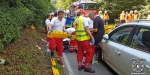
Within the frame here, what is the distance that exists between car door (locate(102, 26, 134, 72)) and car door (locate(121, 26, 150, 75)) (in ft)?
1.09

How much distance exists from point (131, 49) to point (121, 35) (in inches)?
45.7

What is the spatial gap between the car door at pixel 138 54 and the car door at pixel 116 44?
331 mm

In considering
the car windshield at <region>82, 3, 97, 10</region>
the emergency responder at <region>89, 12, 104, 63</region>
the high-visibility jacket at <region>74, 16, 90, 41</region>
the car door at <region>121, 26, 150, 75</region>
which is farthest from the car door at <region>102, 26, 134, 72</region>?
the car windshield at <region>82, 3, 97, 10</region>

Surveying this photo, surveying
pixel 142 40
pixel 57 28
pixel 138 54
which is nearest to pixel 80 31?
pixel 57 28

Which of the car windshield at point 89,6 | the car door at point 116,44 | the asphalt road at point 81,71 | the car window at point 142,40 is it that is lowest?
the asphalt road at point 81,71

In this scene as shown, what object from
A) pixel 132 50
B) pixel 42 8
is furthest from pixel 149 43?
pixel 42 8

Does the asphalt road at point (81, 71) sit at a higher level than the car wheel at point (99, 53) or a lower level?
lower

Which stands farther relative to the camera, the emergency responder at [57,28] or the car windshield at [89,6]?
the car windshield at [89,6]

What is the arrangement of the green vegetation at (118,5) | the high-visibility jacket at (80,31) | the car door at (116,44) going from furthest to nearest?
the green vegetation at (118,5) → the high-visibility jacket at (80,31) → the car door at (116,44)

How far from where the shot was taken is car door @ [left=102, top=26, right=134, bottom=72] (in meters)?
5.57

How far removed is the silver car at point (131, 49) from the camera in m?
4.41

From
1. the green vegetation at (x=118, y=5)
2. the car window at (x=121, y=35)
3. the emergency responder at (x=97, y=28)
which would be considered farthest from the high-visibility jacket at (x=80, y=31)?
the green vegetation at (x=118, y=5)

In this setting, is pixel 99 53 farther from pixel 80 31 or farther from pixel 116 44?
pixel 116 44

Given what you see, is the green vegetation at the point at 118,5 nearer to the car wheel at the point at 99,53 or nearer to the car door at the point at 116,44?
the car wheel at the point at 99,53
